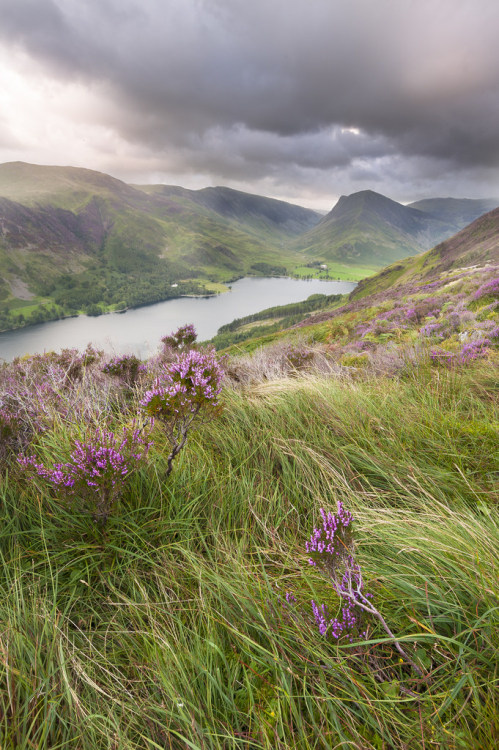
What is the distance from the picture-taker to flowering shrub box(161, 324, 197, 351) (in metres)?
9.99

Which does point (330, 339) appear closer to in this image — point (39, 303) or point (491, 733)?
point (491, 733)

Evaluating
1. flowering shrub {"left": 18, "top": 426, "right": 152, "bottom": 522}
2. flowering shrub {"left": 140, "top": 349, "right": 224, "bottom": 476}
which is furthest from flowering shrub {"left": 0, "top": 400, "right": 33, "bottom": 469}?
flowering shrub {"left": 140, "top": 349, "right": 224, "bottom": 476}

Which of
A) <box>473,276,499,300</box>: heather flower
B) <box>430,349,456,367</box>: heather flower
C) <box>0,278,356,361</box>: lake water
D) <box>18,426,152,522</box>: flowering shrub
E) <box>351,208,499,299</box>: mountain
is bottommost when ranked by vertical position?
<box>0,278,356,361</box>: lake water

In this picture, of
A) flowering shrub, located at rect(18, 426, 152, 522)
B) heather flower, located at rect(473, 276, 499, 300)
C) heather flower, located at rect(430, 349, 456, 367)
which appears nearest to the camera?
flowering shrub, located at rect(18, 426, 152, 522)

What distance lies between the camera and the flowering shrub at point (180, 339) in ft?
32.8

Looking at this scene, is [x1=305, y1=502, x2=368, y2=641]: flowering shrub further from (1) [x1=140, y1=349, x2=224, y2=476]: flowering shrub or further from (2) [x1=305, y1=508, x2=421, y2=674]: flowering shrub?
(1) [x1=140, y1=349, x2=224, y2=476]: flowering shrub

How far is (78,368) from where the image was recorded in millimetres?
7297

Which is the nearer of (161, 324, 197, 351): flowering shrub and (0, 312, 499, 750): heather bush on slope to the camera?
(0, 312, 499, 750): heather bush on slope

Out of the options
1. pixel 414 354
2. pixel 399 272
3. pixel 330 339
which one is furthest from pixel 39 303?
pixel 414 354

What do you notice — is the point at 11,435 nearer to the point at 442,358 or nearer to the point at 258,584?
the point at 258,584

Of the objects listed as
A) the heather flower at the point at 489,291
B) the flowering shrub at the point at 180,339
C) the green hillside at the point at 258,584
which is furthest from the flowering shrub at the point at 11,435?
the heather flower at the point at 489,291

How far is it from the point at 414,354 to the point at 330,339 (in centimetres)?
1863

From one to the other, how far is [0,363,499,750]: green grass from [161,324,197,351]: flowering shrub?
726cm

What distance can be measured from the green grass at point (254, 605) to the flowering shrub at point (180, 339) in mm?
7262
